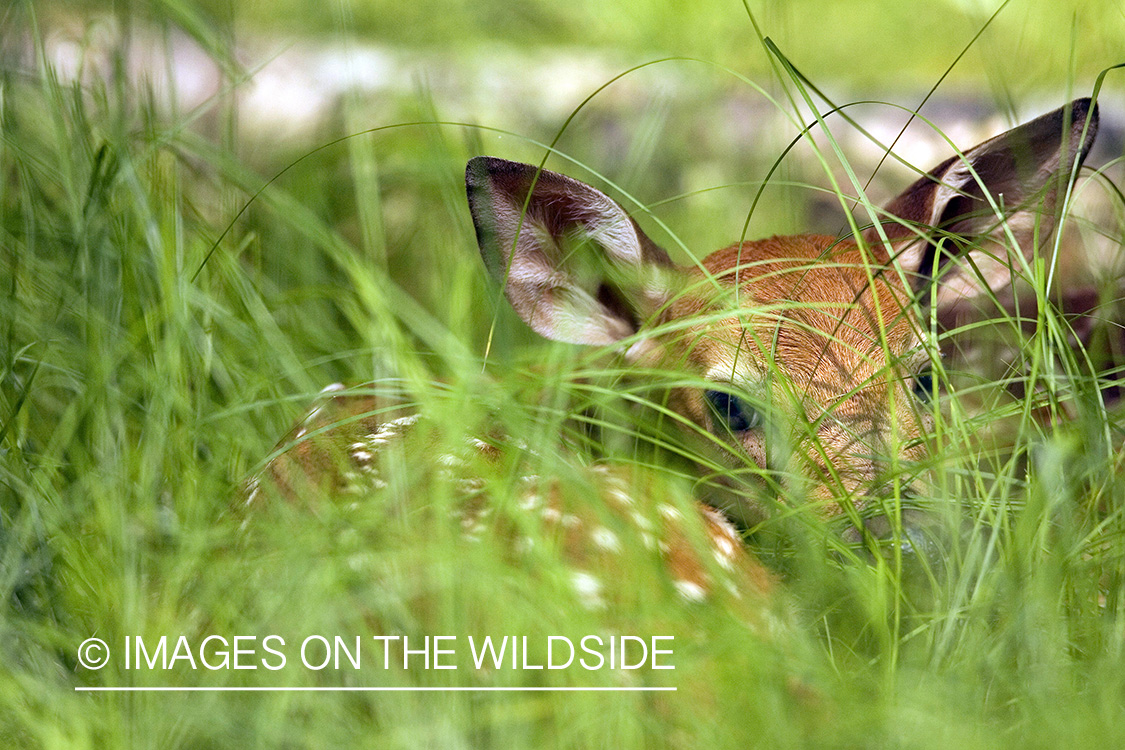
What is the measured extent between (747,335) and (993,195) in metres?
0.70

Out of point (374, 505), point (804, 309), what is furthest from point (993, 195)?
point (374, 505)

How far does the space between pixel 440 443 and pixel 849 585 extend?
812mm

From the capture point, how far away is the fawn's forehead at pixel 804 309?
2264 mm

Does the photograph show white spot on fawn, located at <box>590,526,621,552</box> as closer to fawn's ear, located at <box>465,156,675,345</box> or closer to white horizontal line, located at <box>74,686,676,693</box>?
white horizontal line, located at <box>74,686,676,693</box>

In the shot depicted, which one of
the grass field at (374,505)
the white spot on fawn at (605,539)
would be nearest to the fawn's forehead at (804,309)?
the grass field at (374,505)

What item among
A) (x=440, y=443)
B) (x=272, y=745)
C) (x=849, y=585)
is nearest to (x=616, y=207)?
(x=440, y=443)

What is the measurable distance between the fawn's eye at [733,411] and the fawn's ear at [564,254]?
1.08 ft

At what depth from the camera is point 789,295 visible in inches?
94.3
